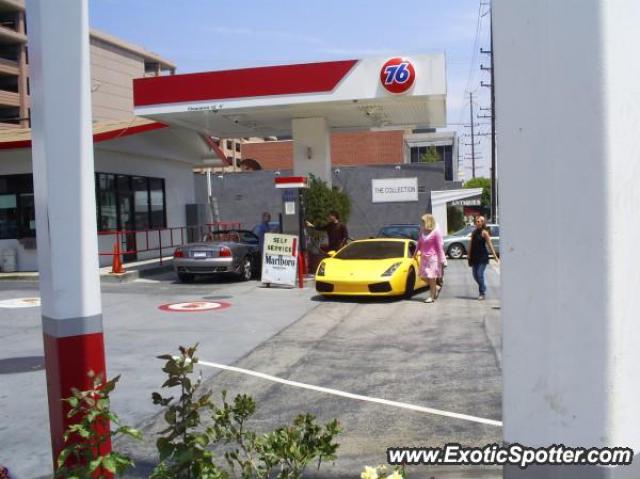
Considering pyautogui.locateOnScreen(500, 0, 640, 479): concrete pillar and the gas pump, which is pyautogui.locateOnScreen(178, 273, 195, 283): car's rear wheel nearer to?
the gas pump

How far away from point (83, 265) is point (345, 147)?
2270 inches

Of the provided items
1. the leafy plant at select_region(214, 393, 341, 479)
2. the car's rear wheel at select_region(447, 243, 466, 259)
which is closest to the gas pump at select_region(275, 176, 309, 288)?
the car's rear wheel at select_region(447, 243, 466, 259)

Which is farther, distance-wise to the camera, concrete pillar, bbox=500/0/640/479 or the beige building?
the beige building

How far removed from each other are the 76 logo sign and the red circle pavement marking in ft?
21.1

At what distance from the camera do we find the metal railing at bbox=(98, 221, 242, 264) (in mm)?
18906

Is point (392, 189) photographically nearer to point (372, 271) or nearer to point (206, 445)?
point (372, 271)

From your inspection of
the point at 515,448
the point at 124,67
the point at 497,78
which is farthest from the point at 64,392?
the point at 124,67

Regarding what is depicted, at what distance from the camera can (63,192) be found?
3.51 metres

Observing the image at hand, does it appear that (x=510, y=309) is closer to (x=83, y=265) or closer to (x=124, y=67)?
(x=83, y=265)

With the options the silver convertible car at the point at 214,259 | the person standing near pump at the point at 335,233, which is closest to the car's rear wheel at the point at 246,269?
the silver convertible car at the point at 214,259

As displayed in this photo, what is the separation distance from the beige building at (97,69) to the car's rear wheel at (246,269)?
3576 centimetres

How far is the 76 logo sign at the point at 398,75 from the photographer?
14.9 meters

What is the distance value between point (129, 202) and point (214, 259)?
643cm

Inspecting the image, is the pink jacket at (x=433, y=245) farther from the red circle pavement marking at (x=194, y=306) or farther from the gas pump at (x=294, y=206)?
the gas pump at (x=294, y=206)
